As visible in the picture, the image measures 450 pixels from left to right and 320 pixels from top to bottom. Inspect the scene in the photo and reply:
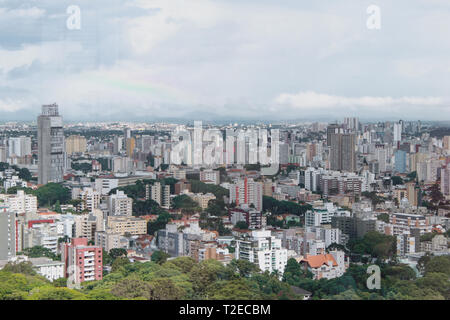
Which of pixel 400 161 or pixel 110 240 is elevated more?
pixel 400 161

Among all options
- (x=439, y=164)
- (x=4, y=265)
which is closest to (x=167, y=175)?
(x=4, y=265)

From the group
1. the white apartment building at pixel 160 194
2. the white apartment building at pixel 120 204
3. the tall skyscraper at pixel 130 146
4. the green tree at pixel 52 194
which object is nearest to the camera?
the white apartment building at pixel 120 204

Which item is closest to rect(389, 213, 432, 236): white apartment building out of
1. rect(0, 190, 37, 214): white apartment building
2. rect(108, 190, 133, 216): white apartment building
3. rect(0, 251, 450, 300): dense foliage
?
rect(0, 251, 450, 300): dense foliage

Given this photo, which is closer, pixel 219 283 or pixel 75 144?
pixel 219 283

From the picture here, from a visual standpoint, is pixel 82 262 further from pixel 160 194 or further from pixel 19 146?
pixel 19 146

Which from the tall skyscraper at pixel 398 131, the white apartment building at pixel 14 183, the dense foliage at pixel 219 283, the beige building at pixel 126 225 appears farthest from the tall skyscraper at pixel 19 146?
the tall skyscraper at pixel 398 131

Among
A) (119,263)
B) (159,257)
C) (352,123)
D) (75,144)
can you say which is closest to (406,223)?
(352,123)

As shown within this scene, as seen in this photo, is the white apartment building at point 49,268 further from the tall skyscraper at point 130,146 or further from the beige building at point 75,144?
the beige building at point 75,144
